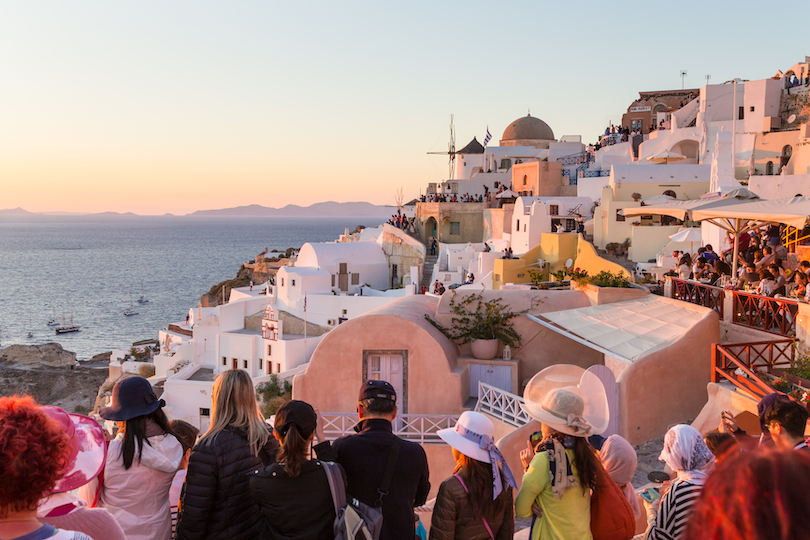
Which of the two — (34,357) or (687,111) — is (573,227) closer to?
(687,111)

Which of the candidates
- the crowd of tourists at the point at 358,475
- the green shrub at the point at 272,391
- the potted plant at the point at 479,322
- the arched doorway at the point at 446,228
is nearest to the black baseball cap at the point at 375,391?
the crowd of tourists at the point at 358,475

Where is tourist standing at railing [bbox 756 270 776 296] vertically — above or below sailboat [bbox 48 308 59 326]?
above

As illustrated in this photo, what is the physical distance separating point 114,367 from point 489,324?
31.4 meters

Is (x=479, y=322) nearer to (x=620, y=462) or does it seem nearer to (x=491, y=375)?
(x=491, y=375)

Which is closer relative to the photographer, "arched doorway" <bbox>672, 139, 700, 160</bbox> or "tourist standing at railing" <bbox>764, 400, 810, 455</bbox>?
"tourist standing at railing" <bbox>764, 400, 810, 455</bbox>

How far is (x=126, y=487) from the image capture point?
4.11 metres

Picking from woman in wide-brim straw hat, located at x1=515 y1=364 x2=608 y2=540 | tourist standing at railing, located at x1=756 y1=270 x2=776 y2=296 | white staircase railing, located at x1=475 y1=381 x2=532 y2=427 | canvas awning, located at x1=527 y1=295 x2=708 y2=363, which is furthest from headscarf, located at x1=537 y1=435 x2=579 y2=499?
tourist standing at railing, located at x1=756 y1=270 x2=776 y2=296

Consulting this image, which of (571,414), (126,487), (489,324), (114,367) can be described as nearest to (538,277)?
(489,324)

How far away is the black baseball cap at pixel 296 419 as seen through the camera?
3.83 metres

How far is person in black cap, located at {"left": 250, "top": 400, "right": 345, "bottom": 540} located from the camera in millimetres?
3791

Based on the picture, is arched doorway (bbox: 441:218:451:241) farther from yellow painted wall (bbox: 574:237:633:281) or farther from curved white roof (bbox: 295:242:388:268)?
yellow painted wall (bbox: 574:237:633:281)

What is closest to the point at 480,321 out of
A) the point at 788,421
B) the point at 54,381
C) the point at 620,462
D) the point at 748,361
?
the point at 748,361

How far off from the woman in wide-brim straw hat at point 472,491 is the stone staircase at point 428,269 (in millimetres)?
33836

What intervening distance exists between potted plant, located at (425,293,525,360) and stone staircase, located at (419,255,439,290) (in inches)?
930
